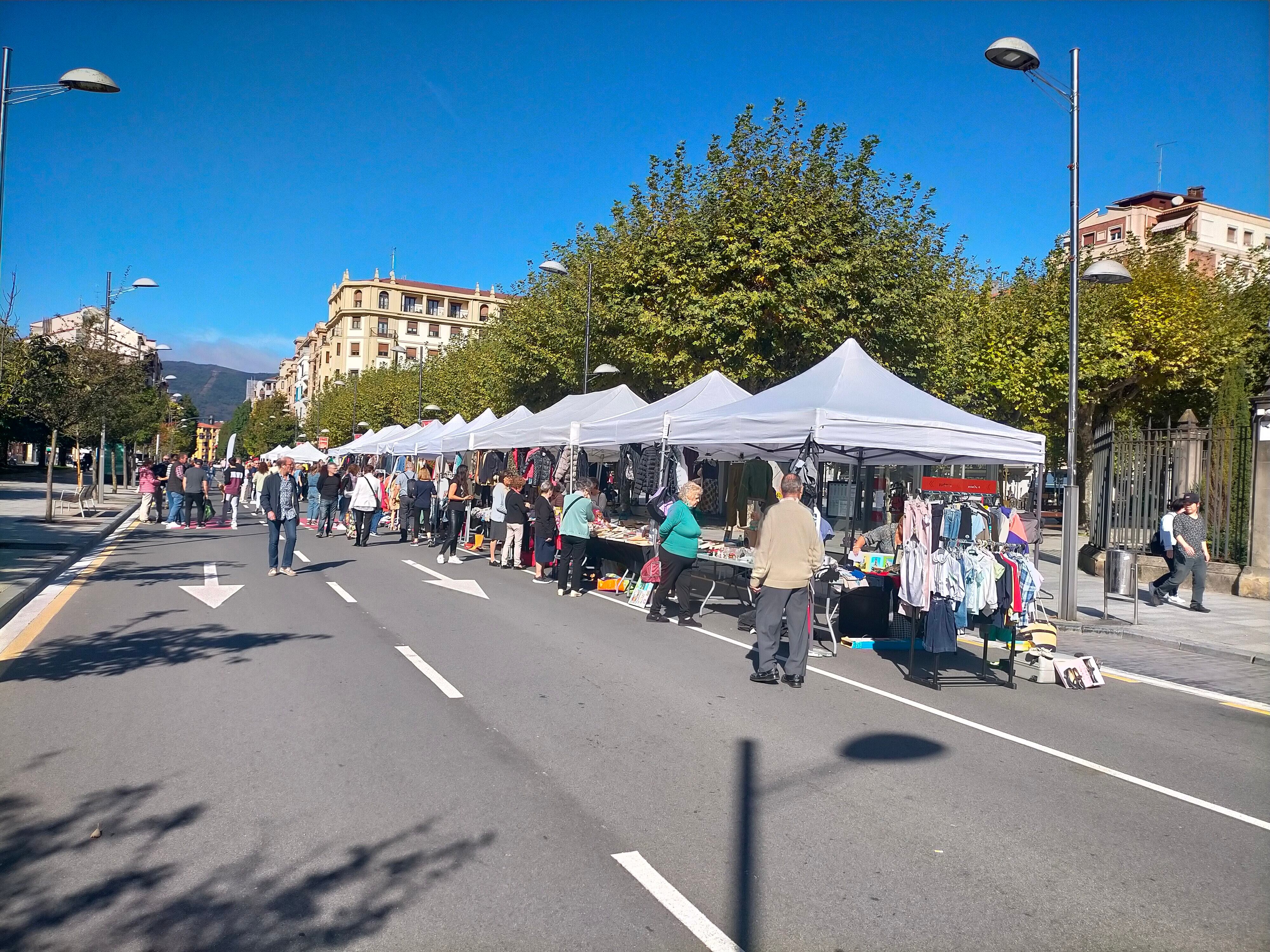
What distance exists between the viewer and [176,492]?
78.8 feet

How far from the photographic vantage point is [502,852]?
13.7 feet

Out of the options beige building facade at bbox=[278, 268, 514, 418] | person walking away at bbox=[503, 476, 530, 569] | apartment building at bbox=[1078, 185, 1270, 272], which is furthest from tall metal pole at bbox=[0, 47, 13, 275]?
beige building facade at bbox=[278, 268, 514, 418]

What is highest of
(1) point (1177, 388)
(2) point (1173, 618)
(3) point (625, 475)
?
(1) point (1177, 388)

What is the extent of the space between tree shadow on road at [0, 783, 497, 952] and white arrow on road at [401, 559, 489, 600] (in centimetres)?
820

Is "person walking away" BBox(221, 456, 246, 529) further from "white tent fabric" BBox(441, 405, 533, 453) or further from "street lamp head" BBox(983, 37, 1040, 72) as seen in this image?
"street lamp head" BBox(983, 37, 1040, 72)

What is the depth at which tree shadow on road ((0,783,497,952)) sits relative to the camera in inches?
133

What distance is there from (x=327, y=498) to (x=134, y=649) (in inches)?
531

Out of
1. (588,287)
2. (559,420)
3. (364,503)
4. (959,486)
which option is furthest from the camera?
(588,287)

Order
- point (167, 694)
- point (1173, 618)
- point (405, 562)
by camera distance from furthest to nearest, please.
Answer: point (405, 562)
point (1173, 618)
point (167, 694)

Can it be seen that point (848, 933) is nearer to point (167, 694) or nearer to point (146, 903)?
point (146, 903)

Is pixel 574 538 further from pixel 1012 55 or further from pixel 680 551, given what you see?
pixel 1012 55

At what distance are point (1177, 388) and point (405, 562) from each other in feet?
89.8

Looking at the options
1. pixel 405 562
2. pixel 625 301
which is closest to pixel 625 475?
pixel 625 301

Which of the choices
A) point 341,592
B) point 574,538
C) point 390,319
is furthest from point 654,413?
point 390,319
